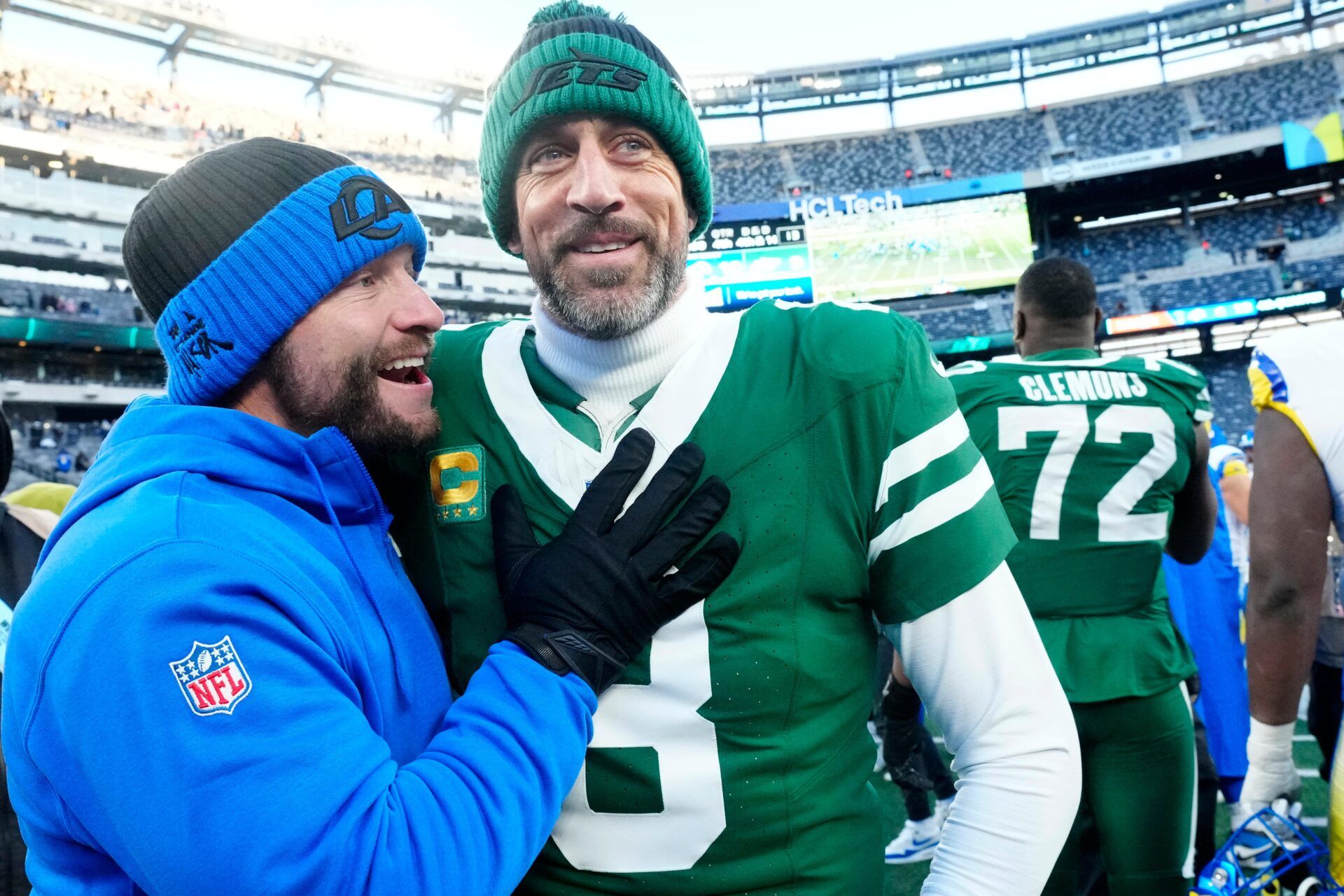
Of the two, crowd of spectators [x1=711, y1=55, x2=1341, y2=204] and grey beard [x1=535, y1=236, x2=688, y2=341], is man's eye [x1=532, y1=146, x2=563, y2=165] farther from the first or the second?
crowd of spectators [x1=711, y1=55, x2=1341, y2=204]

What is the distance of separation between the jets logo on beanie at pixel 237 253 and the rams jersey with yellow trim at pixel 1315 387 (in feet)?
5.73

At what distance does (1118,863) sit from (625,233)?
2.20 metres

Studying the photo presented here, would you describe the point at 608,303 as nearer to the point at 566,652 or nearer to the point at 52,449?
the point at 566,652

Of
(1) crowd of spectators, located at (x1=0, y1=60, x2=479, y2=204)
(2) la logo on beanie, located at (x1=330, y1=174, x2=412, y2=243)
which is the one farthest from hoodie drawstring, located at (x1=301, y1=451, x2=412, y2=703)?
(1) crowd of spectators, located at (x1=0, y1=60, x2=479, y2=204)

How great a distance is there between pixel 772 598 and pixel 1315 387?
51.8 inches

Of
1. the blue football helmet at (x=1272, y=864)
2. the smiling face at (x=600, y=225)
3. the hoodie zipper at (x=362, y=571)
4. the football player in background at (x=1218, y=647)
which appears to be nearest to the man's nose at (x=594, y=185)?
the smiling face at (x=600, y=225)

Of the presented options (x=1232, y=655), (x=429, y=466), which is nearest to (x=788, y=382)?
(x=429, y=466)

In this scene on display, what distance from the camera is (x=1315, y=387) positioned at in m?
1.85

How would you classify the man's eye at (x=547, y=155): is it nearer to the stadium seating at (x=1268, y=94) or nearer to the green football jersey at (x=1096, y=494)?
the green football jersey at (x=1096, y=494)

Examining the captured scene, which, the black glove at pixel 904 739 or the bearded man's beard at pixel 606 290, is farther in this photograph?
the black glove at pixel 904 739

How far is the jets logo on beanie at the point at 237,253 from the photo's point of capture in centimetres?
135

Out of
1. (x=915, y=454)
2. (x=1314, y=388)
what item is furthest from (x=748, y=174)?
(x=915, y=454)

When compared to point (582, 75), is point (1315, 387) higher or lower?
lower

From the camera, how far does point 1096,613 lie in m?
2.67
